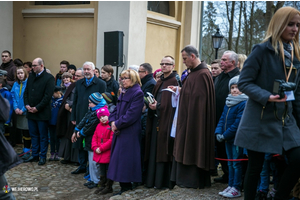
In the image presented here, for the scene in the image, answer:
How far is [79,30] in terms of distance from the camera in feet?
41.0

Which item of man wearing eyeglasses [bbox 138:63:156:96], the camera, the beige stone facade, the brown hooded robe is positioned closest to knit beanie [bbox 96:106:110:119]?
man wearing eyeglasses [bbox 138:63:156:96]

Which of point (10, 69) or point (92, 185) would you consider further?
point (10, 69)

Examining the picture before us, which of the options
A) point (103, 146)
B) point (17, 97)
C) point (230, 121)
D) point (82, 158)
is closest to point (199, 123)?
point (230, 121)

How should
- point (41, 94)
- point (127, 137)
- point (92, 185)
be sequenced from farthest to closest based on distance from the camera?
point (41, 94)
point (92, 185)
point (127, 137)

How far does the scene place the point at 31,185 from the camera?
6227mm

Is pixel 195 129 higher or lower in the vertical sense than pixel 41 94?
lower

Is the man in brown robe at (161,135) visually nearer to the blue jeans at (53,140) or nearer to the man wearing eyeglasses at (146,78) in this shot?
the man wearing eyeglasses at (146,78)

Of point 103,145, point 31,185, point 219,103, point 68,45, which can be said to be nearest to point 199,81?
point 219,103

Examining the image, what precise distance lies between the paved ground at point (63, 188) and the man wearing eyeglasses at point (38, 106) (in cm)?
34

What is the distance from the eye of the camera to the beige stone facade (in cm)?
1170

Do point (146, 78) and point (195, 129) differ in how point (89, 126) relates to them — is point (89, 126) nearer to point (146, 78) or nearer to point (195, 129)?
point (146, 78)

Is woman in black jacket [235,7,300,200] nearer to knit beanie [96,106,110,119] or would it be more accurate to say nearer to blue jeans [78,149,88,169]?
knit beanie [96,106,110,119]

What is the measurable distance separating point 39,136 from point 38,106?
0.72 metres

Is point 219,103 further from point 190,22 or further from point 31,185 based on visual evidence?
point 190,22
